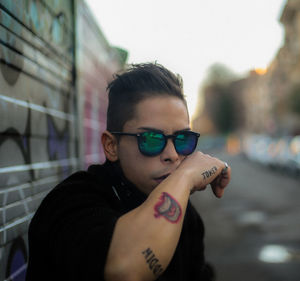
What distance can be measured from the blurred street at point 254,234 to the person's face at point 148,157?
11.6ft

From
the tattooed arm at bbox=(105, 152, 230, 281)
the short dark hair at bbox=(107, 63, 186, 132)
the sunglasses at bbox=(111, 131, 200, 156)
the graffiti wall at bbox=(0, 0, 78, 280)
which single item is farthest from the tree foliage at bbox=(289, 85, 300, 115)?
the tattooed arm at bbox=(105, 152, 230, 281)

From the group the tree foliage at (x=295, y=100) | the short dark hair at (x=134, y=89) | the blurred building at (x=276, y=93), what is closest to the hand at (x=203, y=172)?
the short dark hair at (x=134, y=89)

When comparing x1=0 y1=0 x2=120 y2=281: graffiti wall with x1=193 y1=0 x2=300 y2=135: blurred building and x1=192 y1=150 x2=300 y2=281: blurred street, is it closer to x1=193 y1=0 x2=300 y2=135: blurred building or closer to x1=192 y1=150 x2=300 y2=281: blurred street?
x1=192 y1=150 x2=300 y2=281: blurred street

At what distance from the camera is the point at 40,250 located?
1530 mm

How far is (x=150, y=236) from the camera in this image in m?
1.37

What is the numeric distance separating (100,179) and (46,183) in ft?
3.63

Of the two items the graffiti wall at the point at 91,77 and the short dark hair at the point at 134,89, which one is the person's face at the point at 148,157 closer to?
the short dark hair at the point at 134,89

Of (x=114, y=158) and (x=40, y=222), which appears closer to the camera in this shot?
(x=40, y=222)

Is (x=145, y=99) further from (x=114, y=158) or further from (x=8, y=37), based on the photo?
(x=8, y=37)

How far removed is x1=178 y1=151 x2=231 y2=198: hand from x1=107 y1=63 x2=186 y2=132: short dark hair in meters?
0.34

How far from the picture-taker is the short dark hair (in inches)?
75.0

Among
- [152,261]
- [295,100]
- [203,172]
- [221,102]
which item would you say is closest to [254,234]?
[203,172]

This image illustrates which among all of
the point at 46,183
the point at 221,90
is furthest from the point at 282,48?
the point at 46,183

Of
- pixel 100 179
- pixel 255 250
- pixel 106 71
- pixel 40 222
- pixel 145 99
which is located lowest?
pixel 255 250
